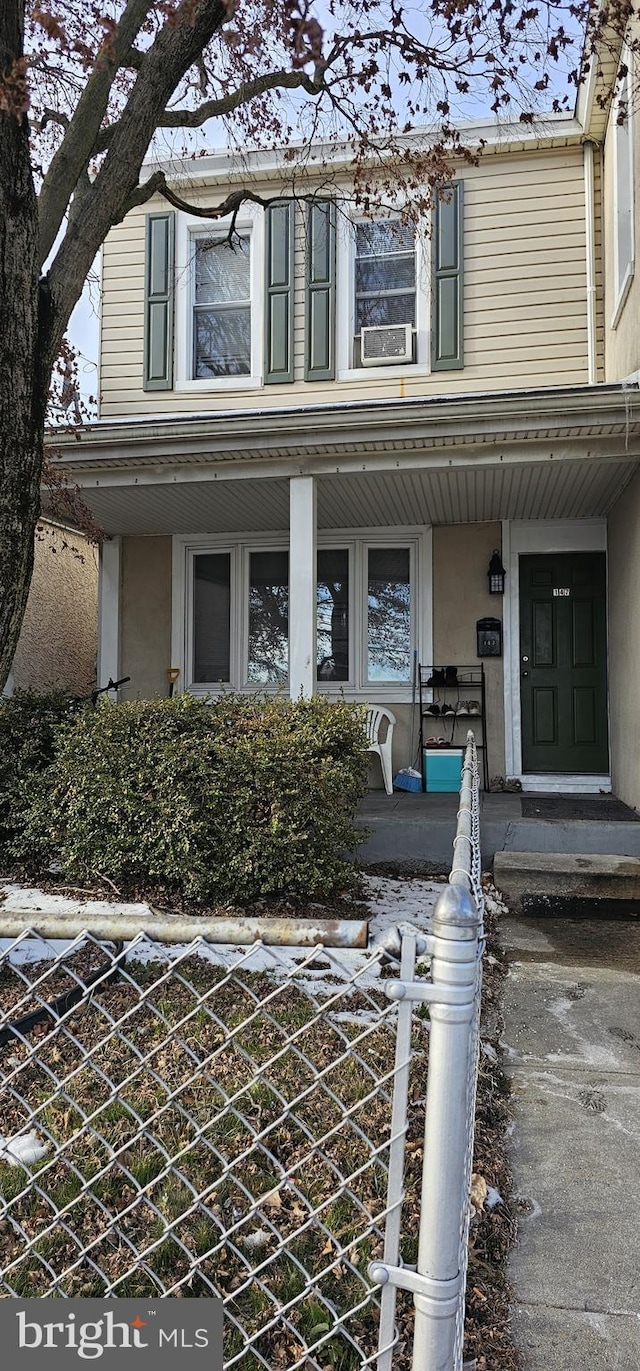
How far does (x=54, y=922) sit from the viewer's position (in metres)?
1.35

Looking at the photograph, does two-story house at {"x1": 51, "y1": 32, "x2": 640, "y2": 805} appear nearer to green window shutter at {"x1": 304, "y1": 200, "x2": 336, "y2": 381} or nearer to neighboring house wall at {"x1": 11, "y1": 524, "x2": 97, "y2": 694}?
green window shutter at {"x1": 304, "y1": 200, "x2": 336, "y2": 381}

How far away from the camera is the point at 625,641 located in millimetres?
6723

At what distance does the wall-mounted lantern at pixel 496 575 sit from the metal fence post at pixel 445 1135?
7.23m

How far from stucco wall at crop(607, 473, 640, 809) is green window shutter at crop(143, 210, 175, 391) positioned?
15.6 feet

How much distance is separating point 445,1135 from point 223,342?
8.87 m

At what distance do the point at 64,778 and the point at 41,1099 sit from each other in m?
2.36

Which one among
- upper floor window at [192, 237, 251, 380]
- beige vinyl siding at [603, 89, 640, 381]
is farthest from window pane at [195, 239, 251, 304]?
beige vinyl siding at [603, 89, 640, 381]

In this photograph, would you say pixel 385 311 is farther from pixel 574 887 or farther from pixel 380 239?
pixel 574 887

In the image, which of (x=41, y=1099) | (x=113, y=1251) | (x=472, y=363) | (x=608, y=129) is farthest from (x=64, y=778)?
(x=608, y=129)

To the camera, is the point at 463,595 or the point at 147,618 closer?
the point at 463,595

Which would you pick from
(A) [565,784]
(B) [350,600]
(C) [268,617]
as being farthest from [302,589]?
(A) [565,784]

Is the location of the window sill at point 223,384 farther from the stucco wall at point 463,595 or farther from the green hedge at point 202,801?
the green hedge at point 202,801

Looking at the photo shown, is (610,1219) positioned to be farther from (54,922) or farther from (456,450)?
(456,450)

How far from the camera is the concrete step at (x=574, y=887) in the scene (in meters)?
5.16
